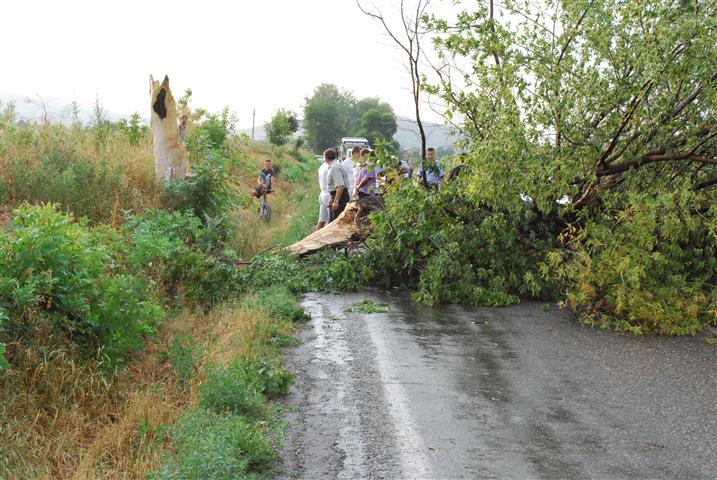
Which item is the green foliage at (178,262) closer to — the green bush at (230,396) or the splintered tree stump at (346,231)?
the splintered tree stump at (346,231)

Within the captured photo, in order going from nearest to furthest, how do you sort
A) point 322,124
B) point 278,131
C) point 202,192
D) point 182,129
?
point 202,192, point 182,129, point 278,131, point 322,124

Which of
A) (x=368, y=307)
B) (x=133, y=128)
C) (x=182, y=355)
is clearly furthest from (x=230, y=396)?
(x=133, y=128)

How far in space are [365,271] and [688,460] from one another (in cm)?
628

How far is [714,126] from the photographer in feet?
29.7

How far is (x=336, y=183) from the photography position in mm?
15078

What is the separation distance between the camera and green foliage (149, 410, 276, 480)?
448 cm

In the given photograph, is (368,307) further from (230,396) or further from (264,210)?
(264,210)

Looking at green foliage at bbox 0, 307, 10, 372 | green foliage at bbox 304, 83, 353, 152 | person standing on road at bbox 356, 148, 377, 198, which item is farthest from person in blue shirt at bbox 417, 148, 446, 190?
green foliage at bbox 304, 83, 353, 152

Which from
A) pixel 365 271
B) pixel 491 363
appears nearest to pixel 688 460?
pixel 491 363

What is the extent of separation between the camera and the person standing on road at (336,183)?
48.9 ft

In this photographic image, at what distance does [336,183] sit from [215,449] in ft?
35.1

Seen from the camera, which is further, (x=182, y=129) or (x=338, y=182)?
(x=338, y=182)

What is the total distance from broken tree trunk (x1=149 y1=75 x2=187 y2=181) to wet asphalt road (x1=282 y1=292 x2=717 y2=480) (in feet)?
18.5

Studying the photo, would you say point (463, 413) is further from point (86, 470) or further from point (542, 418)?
point (86, 470)
